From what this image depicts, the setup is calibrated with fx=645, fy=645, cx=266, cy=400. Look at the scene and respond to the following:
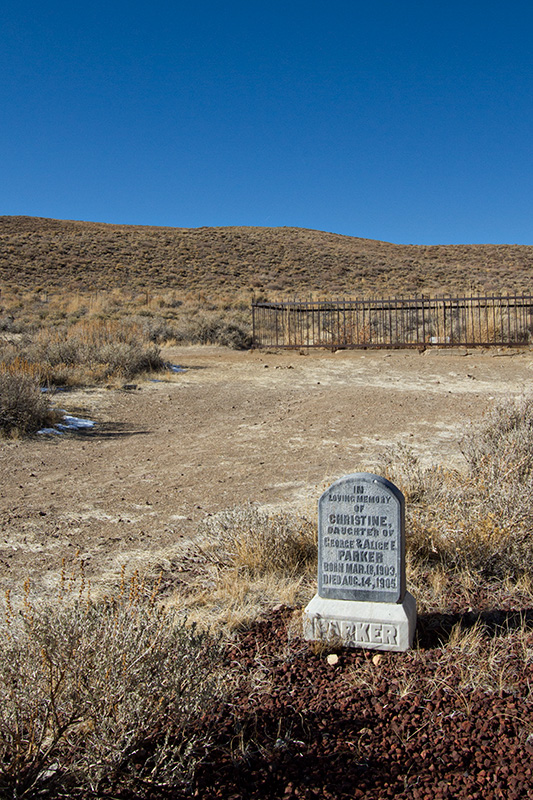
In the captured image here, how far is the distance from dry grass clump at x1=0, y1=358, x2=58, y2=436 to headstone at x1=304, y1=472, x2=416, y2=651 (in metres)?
6.17

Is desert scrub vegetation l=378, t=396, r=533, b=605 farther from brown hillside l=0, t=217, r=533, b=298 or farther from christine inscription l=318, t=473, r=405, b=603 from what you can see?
brown hillside l=0, t=217, r=533, b=298

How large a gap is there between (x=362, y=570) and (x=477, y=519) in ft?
3.36

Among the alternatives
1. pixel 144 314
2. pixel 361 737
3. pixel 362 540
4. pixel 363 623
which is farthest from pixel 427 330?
pixel 361 737

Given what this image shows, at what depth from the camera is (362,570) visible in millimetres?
3191

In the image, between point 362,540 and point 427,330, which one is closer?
point 362,540

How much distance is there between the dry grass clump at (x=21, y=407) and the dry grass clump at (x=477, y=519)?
18.3 feet

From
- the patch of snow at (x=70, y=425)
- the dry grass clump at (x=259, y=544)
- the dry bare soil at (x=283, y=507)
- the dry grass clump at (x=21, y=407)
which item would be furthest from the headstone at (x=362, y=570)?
the patch of snow at (x=70, y=425)

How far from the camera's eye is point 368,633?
309 cm

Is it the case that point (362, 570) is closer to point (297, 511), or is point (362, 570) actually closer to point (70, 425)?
point (297, 511)

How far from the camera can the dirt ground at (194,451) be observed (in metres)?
4.88

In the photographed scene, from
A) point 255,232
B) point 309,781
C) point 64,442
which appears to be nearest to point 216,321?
point 64,442

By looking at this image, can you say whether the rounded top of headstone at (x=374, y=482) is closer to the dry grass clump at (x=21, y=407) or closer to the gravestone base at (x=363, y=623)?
the gravestone base at (x=363, y=623)

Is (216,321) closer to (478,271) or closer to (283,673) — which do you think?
(283,673)

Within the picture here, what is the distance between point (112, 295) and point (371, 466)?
31498mm
